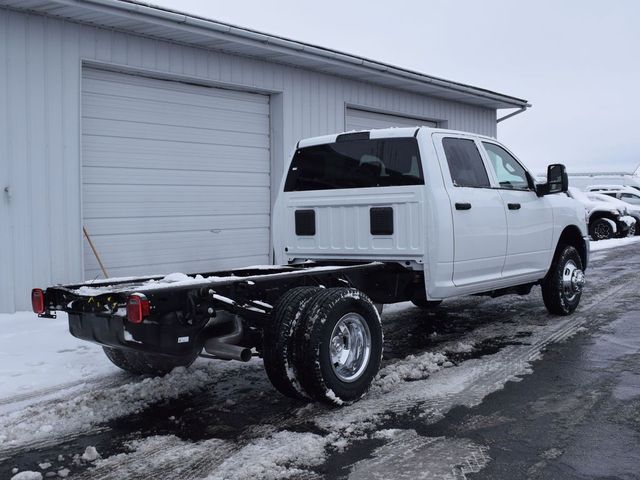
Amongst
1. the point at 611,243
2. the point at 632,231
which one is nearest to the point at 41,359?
the point at 611,243

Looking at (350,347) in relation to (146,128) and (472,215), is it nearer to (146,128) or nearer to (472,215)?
(472,215)

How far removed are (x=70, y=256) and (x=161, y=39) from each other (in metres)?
3.49

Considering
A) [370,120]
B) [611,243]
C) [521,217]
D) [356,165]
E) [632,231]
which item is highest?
[370,120]

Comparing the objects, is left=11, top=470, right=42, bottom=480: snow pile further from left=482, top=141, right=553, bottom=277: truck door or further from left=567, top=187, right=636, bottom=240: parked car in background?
left=567, top=187, right=636, bottom=240: parked car in background

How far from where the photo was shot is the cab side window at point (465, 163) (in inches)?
254

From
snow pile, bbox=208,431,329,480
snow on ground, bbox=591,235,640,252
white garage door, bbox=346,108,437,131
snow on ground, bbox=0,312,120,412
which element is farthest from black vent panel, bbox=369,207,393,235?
snow on ground, bbox=591,235,640,252

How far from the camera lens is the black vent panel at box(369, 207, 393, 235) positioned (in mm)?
6207

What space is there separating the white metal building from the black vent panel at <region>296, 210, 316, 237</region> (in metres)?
3.84

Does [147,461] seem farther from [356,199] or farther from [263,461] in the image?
[356,199]

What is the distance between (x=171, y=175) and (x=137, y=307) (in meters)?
7.10

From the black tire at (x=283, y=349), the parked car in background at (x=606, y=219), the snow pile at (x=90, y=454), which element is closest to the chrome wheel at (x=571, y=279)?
the black tire at (x=283, y=349)

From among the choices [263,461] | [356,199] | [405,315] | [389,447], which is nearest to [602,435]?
[389,447]

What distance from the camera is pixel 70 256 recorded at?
30.2ft

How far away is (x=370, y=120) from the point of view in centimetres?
1429
